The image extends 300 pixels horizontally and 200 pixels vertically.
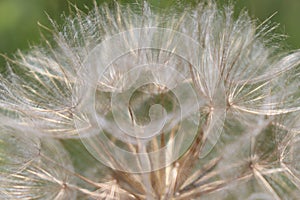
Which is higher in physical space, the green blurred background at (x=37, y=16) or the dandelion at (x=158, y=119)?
the green blurred background at (x=37, y=16)

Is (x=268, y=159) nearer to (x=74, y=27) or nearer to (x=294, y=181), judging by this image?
(x=294, y=181)

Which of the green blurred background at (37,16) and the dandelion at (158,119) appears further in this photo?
the green blurred background at (37,16)

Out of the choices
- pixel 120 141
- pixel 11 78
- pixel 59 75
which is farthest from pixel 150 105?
pixel 11 78

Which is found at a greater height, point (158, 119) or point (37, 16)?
point (37, 16)

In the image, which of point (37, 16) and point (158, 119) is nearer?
point (158, 119)
